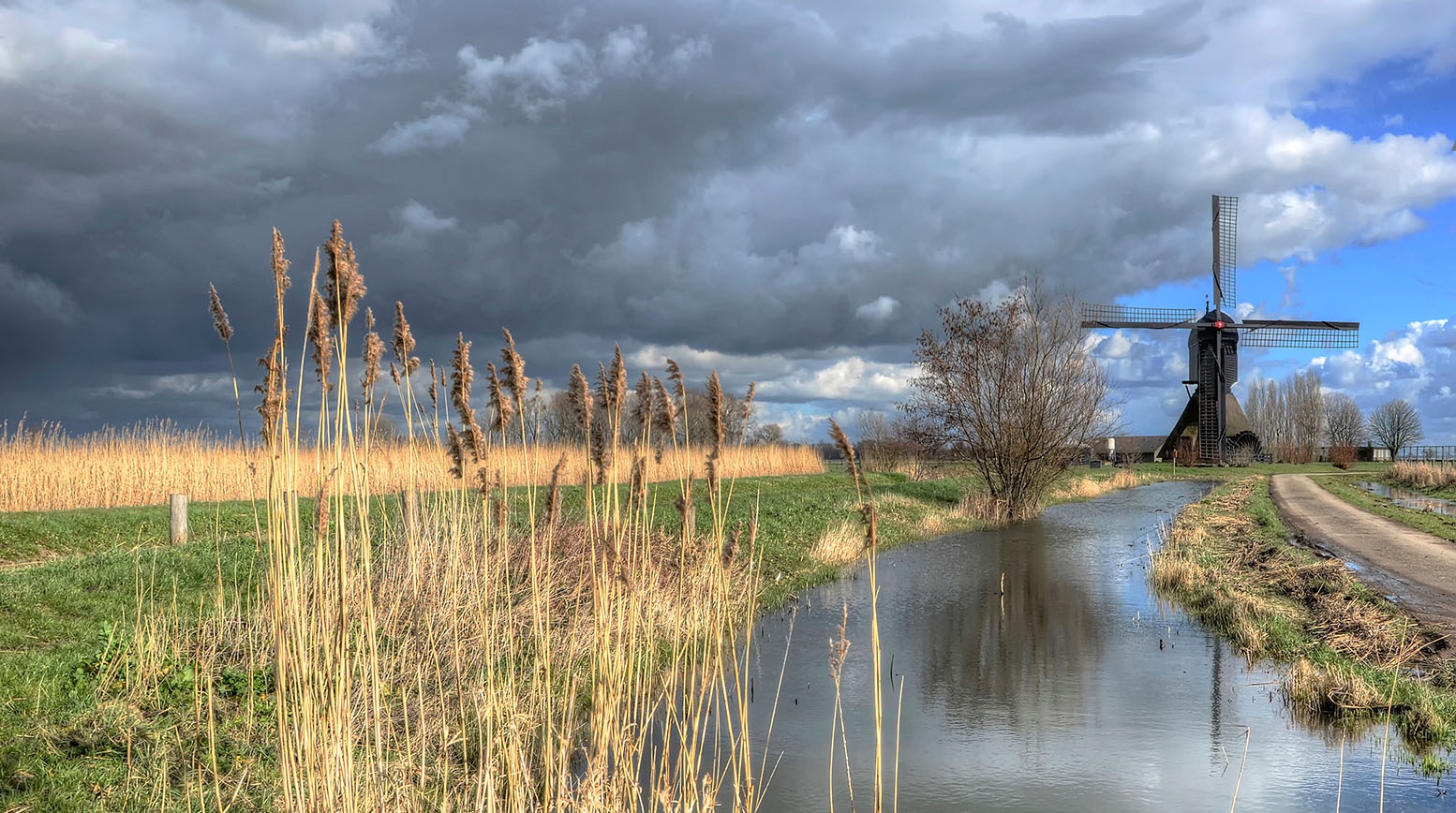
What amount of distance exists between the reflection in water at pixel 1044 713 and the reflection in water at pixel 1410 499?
15394 millimetres

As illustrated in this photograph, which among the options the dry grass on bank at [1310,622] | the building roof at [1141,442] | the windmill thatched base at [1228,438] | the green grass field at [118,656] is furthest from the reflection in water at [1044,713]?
the building roof at [1141,442]

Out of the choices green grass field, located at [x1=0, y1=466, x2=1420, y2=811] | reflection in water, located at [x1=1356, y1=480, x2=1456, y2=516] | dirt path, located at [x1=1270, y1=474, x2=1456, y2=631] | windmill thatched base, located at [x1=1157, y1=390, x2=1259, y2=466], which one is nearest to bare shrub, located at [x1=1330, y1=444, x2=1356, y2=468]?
windmill thatched base, located at [x1=1157, y1=390, x2=1259, y2=466]

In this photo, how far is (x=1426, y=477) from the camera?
3384cm

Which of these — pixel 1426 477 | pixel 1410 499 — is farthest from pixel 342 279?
pixel 1426 477

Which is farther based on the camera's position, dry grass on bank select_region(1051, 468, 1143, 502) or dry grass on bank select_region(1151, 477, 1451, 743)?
dry grass on bank select_region(1051, 468, 1143, 502)

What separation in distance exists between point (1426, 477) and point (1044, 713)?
113ft

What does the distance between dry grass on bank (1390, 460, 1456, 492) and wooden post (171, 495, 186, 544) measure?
3611cm

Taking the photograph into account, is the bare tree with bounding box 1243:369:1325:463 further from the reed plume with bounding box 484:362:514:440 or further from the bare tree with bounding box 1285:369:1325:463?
the reed plume with bounding box 484:362:514:440

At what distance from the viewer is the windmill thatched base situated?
1858 inches

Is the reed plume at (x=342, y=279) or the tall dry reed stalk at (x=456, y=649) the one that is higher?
the reed plume at (x=342, y=279)

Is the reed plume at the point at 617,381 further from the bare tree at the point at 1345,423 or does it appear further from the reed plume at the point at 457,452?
the bare tree at the point at 1345,423

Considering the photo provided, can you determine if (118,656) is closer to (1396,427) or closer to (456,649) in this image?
(456,649)

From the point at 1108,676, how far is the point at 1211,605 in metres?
3.25

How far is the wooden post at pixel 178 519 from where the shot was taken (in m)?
11.0
